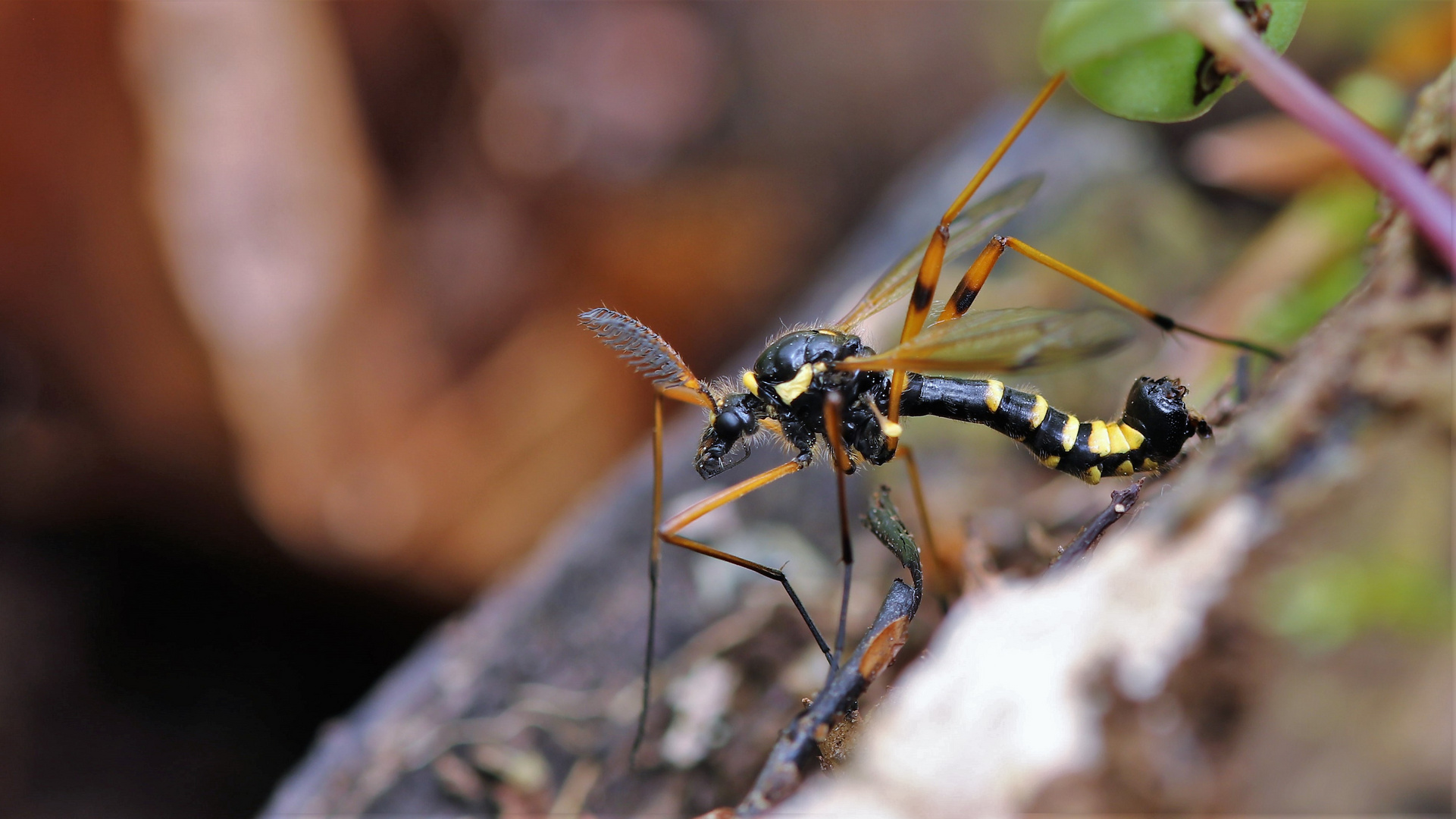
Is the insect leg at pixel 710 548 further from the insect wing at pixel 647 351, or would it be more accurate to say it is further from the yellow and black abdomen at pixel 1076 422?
the yellow and black abdomen at pixel 1076 422

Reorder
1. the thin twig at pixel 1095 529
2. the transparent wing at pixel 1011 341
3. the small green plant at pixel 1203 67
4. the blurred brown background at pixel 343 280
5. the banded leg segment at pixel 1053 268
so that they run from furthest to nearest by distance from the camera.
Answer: the blurred brown background at pixel 343 280
the banded leg segment at pixel 1053 268
the transparent wing at pixel 1011 341
the thin twig at pixel 1095 529
the small green plant at pixel 1203 67

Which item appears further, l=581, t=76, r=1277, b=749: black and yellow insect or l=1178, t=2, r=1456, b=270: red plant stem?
l=581, t=76, r=1277, b=749: black and yellow insect

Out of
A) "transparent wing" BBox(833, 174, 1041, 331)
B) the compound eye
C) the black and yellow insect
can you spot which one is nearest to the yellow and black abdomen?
the black and yellow insect

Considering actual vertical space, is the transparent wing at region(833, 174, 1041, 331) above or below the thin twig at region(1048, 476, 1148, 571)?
above

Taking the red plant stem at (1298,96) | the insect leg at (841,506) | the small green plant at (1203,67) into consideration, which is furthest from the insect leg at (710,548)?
the red plant stem at (1298,96)

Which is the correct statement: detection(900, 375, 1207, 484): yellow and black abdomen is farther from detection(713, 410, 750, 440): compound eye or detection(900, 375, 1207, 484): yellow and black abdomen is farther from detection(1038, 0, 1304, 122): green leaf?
detection(1038, 0, 1304, 122): green leaf

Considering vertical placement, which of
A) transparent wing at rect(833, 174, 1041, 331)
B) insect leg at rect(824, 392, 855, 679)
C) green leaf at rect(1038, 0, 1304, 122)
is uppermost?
transparent wing at rect(833, 174, 1041, 331)

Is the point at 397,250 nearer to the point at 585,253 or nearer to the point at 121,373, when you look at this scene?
the point at 585,253
